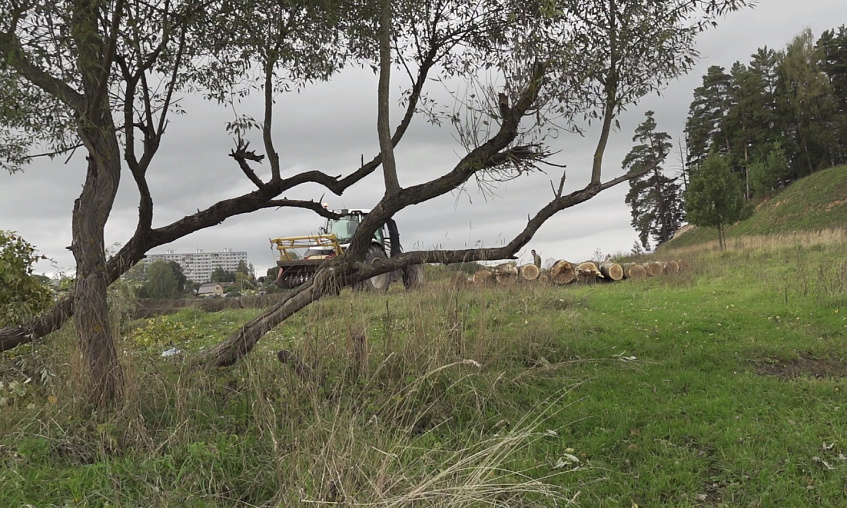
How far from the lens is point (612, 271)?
17.5 m

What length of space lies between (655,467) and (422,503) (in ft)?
6.36

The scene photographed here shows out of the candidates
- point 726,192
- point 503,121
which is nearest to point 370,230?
point 503,121

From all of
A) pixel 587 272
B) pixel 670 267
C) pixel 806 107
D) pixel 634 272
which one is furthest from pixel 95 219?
pixel 806 107

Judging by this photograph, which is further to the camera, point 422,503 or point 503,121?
point 503,121

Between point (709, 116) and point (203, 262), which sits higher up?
point (709, 116)

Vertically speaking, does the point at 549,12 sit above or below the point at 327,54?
below

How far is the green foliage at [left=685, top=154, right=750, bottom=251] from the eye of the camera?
27.7 meters

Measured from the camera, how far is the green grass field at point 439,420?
393 centimetres

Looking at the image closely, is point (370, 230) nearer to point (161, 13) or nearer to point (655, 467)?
point (161, 13)

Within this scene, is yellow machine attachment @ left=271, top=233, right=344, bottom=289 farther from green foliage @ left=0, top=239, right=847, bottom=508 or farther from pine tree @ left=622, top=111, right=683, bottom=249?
pine tree @ left=622, top=111, right=683, bottom=249

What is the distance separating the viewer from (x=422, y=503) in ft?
11.6

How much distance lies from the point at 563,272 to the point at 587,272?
27.1 inches

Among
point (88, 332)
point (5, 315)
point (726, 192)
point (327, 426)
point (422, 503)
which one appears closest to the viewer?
point (422, 503)

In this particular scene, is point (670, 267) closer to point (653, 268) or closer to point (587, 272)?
point (653, 268)
